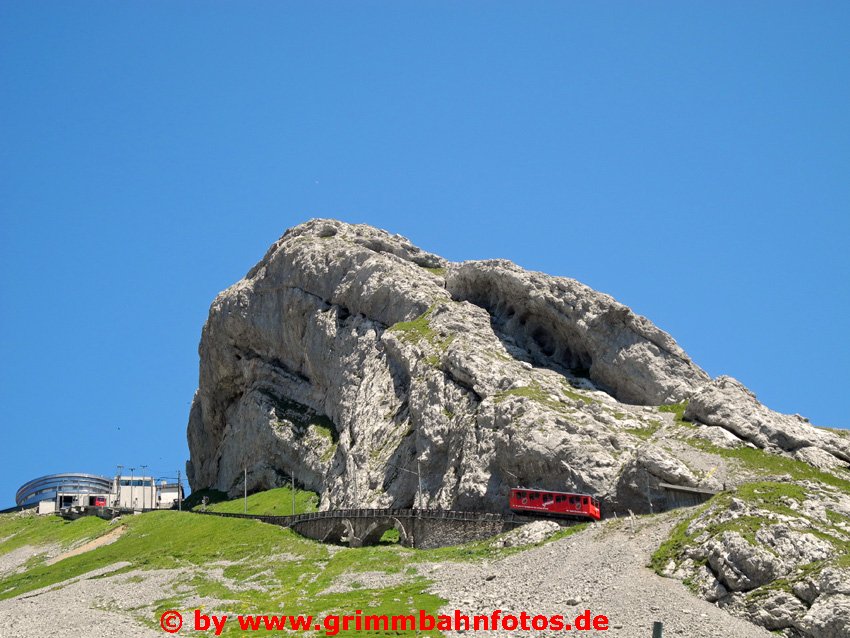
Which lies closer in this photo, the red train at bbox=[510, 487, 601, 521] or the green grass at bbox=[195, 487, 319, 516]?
the red train at bbox=[510, 487, 601, 521]

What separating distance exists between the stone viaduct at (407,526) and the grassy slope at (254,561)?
2034 mm

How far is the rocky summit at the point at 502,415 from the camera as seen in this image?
64312 mm

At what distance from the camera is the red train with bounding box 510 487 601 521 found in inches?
3233

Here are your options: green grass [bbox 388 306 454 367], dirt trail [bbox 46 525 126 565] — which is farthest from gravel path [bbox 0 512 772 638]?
green grass [bbox 388 306 454 367]

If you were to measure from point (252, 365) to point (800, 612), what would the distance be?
392 ft

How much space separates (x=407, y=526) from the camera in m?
93.3

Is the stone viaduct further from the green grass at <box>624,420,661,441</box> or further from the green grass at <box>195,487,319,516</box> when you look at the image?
the green grass at <box>195,487,319,516</box>

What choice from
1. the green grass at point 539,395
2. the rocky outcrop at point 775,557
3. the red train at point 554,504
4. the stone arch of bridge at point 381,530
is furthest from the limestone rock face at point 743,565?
the stone arch of bridge at point 381,530

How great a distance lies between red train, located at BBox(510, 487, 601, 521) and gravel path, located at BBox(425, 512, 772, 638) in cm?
391

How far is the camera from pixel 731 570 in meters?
60.8

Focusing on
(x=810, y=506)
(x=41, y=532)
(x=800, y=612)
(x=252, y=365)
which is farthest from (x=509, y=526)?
(x=41, y=532)

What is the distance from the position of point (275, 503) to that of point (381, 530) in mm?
44596

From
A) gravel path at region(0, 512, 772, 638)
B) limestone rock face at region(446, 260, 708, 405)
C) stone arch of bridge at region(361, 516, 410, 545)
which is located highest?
limestone rock face at region(446, 260, 708, 405)

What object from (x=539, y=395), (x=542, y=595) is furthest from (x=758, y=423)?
(x=542, y=595)
